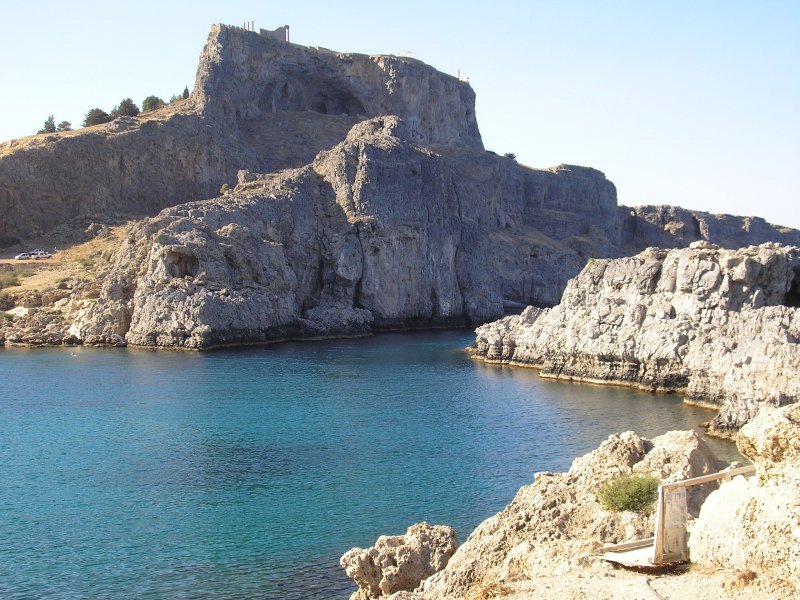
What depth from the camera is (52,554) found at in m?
23.1

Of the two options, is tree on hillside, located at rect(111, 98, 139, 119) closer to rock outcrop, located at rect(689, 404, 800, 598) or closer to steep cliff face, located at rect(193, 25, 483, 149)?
steep cliff face, located at rect(193, 25, 483, 149)

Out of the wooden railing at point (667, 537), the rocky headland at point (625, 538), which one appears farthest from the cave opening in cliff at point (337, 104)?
the wooden railing at point (667, 537)

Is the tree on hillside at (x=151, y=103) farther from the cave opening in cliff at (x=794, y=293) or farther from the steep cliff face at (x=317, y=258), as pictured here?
the cave opening in cliff at (x=794, y=293)

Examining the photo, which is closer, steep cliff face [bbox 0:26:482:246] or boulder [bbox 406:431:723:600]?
boulder [bbox 406:431:723:600]

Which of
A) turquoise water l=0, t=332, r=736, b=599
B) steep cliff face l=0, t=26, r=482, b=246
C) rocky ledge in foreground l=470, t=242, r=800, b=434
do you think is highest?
steep cliff face l=0, t=26, r=482, b=246

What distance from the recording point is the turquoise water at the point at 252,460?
886 inches

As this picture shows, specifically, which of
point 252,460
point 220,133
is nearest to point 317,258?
point 220,133

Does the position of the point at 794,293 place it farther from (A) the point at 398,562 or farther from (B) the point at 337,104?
(B) the point at 337,104

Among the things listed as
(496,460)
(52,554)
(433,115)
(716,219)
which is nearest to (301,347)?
(496,460)

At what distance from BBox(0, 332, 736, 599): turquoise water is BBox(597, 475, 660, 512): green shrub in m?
6.60

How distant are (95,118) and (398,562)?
109m

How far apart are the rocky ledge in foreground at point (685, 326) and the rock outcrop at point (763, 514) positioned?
2564 centimetres

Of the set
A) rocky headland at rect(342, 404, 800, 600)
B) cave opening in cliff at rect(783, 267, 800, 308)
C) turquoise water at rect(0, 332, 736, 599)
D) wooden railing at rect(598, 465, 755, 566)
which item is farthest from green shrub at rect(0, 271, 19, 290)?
wooden railing at rect(598, 465, 755, 566)

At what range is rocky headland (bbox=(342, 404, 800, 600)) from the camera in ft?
39.2
